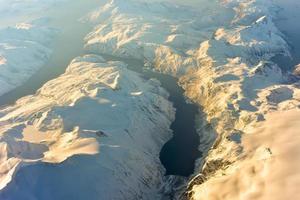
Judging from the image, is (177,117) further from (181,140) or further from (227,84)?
(227,84)

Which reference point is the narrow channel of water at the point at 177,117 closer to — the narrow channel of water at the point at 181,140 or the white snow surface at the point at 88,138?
the narrow channel of water at the point at 181,140

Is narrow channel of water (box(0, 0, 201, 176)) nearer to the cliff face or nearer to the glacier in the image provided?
the glacier

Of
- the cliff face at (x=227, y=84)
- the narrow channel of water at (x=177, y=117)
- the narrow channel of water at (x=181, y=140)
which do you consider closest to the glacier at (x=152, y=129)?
the cliff face at (x=227, y=84)

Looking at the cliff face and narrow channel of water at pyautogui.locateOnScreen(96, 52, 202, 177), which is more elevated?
the cliff face

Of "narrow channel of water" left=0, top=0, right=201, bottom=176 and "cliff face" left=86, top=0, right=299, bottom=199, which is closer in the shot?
"cliff face" left=86, top=0, right=299, bottom=199

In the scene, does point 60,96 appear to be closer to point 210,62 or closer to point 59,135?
point 59,135

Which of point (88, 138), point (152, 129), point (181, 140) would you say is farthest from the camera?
point (152, 129)

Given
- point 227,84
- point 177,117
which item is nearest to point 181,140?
point 177,117

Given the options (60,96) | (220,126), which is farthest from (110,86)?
(220,126)

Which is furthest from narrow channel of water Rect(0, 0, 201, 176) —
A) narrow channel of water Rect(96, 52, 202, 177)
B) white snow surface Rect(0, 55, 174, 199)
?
white snow surface Rect(0, 55, 174, 199)

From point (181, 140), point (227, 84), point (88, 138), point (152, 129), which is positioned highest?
point (88, 138)
